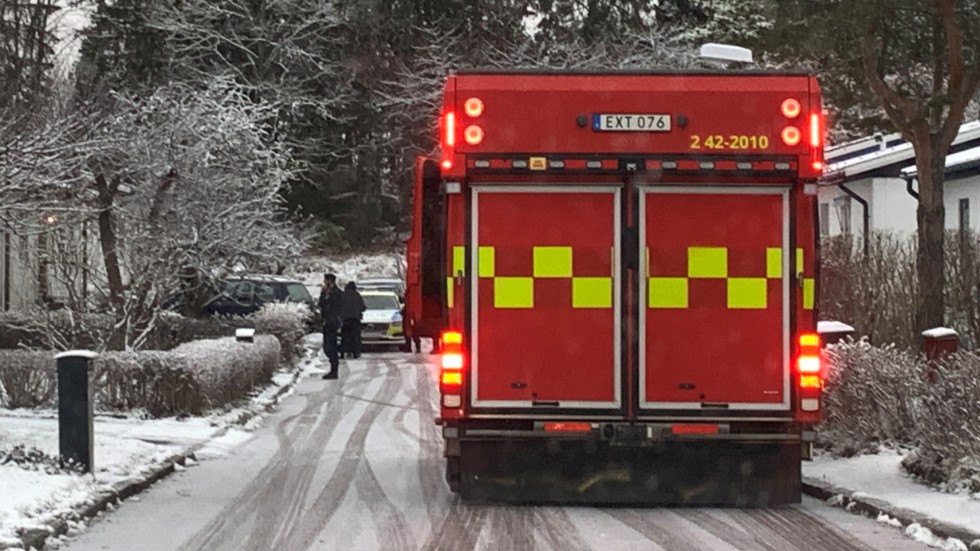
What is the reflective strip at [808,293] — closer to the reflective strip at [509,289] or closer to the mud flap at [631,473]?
the mud flap at [631,473]

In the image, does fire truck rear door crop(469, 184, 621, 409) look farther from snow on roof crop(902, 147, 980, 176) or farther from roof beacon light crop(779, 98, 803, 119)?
snow on roof crop(902, 147, 980, 176)

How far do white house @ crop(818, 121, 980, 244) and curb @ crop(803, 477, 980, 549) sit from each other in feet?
48.9

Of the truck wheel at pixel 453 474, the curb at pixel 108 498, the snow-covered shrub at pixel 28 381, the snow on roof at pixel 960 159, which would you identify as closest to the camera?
the curb at pixel 108 498

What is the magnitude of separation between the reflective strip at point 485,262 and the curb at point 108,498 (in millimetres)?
3276

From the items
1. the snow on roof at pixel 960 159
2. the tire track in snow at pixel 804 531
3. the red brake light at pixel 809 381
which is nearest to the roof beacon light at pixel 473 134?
the red brake light at pixel 809 381

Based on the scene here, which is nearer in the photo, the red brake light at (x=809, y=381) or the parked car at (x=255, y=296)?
Result: the red brake light at (x=809, y=381)

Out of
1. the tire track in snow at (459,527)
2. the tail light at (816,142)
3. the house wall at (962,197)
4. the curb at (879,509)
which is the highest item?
the house wall at (962,197)

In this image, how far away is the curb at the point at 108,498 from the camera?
9.34 metres

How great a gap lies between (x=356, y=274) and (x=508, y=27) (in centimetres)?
1337

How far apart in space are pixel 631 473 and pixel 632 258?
5.50ft

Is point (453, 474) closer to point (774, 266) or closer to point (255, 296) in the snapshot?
point (774, 266)

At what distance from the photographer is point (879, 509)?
10828mm

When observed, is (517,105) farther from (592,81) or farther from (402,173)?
(402,173)

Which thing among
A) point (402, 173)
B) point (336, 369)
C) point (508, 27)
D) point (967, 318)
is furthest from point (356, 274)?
point (967, 318)
